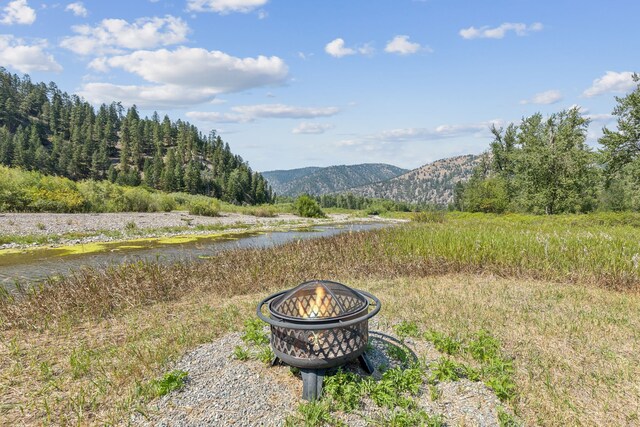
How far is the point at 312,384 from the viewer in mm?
3463

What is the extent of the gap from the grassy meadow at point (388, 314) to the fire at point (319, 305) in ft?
6.25

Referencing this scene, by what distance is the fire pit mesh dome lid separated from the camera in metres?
3.92

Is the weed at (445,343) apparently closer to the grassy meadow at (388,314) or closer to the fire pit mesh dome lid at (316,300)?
the grassy meadow at (388,314)

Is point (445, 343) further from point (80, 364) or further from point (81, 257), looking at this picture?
point (81, 257)

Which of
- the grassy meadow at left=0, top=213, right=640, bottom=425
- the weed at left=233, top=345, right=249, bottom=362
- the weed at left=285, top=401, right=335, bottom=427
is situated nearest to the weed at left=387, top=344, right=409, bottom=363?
the grassy meadow at left=0, top=213, right=640, bottom=425

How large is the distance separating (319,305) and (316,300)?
7cm

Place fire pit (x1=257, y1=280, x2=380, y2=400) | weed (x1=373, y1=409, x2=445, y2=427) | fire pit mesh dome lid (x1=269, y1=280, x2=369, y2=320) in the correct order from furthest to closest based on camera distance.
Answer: fire pit mesh dome lid (x1=269, y1=280, x2=369, y2=320) < fire pit (x1=257, y1=280, x2=380, y2=400) < weed (x1=373, y1=409, x2=445, y2=427)

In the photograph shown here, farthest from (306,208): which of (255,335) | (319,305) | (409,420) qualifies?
(409,420)

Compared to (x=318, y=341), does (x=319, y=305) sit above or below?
above

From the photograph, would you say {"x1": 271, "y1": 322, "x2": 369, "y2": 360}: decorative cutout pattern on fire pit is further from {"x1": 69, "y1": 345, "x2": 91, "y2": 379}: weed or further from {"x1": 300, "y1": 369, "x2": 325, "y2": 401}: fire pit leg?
{"x1": 69, "y1": 345, "x2": 91, "y2": 379}: weed

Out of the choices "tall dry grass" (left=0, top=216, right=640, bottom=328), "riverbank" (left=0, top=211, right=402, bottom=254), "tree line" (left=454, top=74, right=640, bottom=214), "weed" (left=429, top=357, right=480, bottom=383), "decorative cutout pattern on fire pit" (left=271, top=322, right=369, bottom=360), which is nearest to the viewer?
"decorative cutout pattern on fire pit" (left=271, top=322, right=369, bottom=360)

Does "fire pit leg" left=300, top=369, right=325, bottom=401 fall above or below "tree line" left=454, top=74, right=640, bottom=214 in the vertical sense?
below

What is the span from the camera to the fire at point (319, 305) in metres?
3.96

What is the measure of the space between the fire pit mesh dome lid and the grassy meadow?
1704 millimetres
